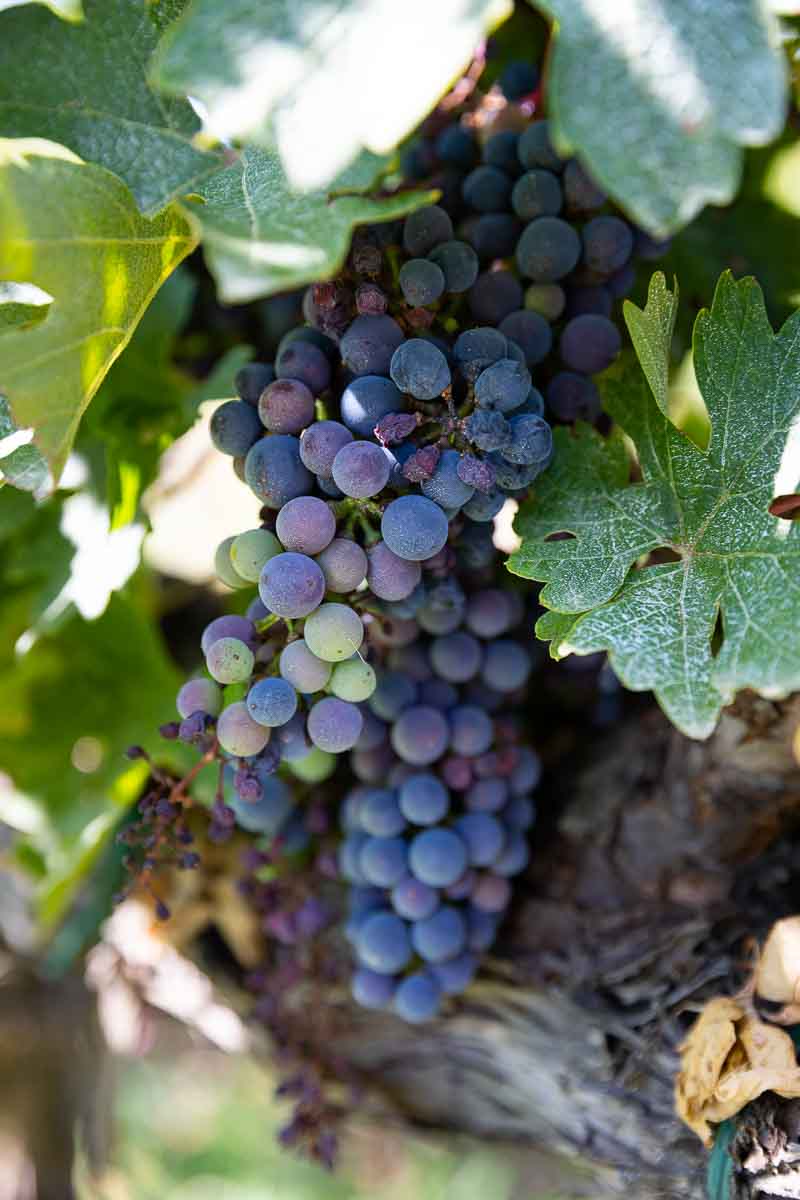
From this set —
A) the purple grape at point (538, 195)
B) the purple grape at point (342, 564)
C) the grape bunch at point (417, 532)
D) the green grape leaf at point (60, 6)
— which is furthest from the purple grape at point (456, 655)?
the green grape leaf at point (60, 6)

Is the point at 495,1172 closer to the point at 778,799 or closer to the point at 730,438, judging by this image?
the point at 778,799

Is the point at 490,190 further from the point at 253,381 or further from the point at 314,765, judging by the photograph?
the point at 314,765

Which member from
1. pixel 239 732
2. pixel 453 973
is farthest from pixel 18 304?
pixel 453 973

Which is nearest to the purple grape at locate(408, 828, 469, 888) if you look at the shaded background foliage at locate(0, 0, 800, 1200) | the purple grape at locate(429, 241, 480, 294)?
the shaded background foliage at locate(0, 0, 800, 1200)

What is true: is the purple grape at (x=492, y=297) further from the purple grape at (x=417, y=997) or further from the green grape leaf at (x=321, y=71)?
the purple grape at (x=417, y=997)

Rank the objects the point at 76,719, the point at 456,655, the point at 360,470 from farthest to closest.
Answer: the point at 76,719, the point at 456,655, the point at 360,470

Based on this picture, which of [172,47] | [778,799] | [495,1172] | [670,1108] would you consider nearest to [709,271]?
[778,799]

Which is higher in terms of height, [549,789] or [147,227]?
[147,227]

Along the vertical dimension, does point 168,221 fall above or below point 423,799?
above
